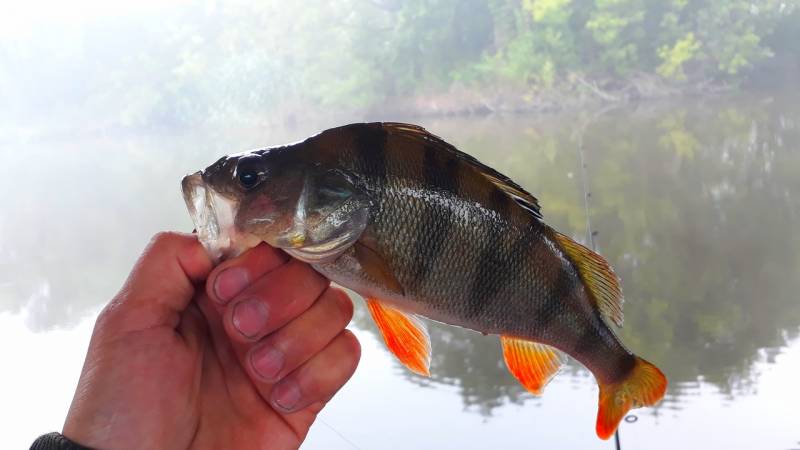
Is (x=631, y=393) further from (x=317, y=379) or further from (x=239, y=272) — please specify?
(x=239, y=272)

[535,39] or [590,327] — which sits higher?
[590,327]

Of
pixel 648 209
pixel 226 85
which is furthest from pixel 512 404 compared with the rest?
pixel 226 85

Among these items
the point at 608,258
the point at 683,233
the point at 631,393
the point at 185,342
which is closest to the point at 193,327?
the point at 185,342

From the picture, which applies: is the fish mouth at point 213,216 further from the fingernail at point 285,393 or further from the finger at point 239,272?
the fingernail at point 285,393

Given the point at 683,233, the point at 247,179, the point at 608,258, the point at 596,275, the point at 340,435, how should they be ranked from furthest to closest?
the point at 683,233, the point at 608,258, the point at 340,435, the point at 596,275, the point at 247,179

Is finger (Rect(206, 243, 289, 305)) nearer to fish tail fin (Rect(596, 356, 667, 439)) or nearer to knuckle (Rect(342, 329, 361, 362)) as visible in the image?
knuckle (Rect(342, 329, 361, 362))

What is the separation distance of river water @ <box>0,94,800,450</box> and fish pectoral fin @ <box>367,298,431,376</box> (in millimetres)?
1693

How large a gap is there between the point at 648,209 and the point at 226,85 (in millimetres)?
6332

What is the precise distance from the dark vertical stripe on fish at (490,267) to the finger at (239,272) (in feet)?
0.88

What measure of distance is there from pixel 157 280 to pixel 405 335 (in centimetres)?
36

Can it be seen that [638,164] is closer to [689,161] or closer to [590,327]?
[689,161]

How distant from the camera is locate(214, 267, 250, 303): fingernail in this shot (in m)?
0.81

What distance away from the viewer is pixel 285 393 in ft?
2.84

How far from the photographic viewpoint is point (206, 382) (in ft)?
3.23
